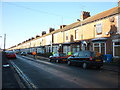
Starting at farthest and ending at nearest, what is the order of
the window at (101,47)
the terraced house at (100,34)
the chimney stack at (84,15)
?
the chimney stack at (84,15) → the window at (101,47) → the terraced house at (100,34)

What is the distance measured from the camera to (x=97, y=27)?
19922 millimetres

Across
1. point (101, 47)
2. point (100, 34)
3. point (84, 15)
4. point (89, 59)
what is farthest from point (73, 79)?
point (84, 15)

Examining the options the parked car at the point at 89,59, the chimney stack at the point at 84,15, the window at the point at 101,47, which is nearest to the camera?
the parked car at the point at 89,59

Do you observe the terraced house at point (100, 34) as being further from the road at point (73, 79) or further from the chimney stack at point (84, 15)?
the road at point (73, 79)

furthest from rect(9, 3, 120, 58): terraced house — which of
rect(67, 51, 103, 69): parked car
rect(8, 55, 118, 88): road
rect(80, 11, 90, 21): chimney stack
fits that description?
rect(8, 55, 118, 88): road

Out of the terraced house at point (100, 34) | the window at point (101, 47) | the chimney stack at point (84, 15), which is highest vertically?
Result: the chimney stack at point (84, 15)

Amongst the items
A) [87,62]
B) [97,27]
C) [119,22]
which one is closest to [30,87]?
[87,62]

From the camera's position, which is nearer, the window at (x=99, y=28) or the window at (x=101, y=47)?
the window at (x=101, y=47)

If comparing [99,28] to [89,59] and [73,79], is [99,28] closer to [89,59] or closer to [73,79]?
[89,59]

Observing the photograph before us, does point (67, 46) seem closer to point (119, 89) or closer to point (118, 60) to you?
point (118, 60)

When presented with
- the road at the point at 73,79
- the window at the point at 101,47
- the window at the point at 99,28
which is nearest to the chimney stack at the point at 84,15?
the window at the point at 99,28

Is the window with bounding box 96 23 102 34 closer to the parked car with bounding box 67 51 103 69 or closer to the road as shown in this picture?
the parked car with bounding box 67 51 103 69

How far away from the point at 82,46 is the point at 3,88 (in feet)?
58.8

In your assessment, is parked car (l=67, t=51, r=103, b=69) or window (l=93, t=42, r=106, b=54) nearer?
parked car (l=67, t=51, r=103, b=69)
